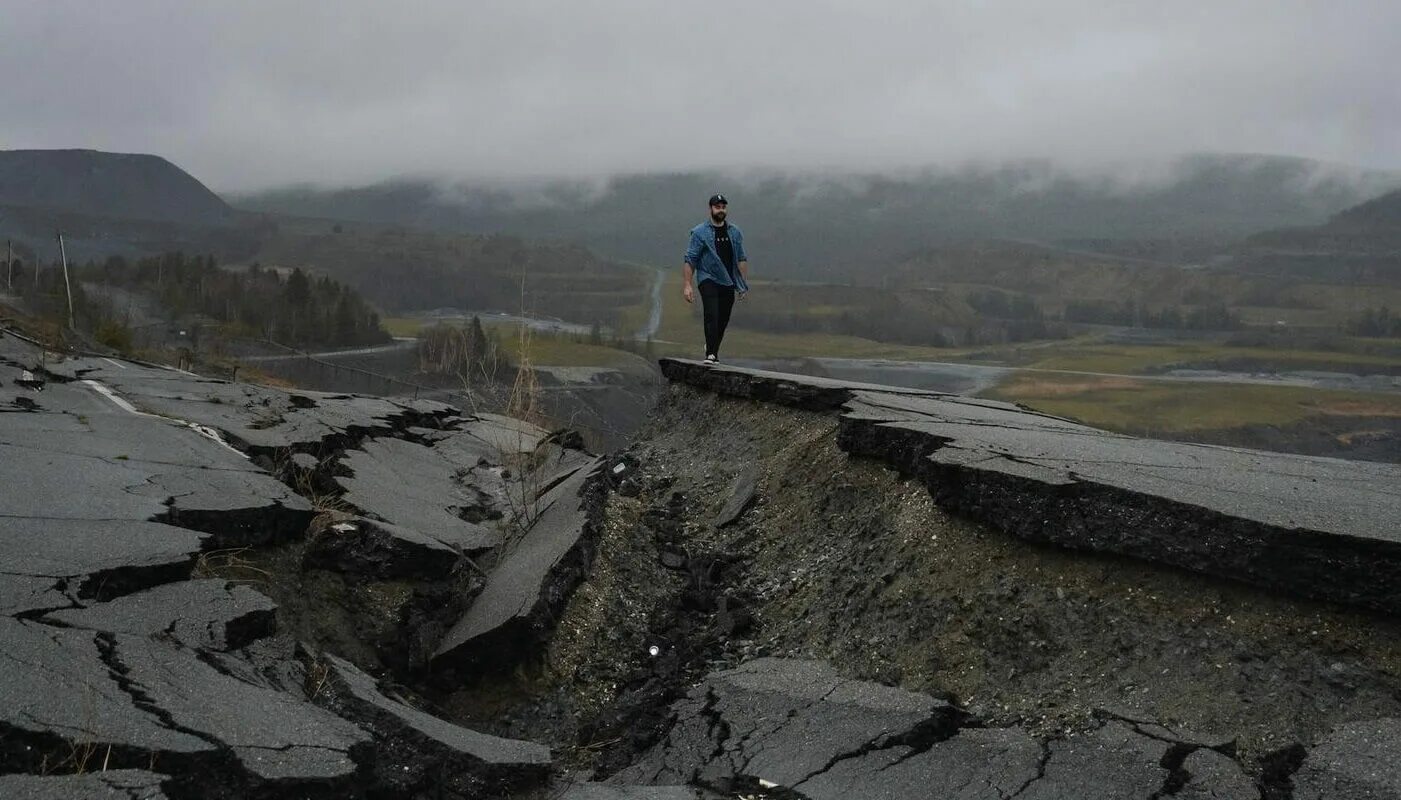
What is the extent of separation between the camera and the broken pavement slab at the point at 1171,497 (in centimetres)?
389

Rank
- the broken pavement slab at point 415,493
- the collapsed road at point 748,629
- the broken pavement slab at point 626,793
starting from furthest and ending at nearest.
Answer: the broken pavement slab at point 415,493 → the broken pavement slab at point 626,793 → the collapsed road at point 748,629

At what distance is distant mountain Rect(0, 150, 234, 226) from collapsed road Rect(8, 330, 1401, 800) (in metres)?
150

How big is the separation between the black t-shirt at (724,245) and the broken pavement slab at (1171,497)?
12.4 feet

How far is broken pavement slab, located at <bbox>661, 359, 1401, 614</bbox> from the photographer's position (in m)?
3.89

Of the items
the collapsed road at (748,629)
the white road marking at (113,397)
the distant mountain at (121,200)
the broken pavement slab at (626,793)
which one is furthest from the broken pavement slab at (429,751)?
the distant mountain at (121,200)

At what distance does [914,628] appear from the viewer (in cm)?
498

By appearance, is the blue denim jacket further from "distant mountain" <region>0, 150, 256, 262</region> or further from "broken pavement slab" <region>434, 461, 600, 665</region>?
"distant mountain" <region>0, 150, 256, 262</region>

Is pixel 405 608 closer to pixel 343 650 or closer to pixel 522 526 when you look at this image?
pixel 343 650

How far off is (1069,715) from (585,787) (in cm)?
205

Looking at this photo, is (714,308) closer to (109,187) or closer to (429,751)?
(429,751)

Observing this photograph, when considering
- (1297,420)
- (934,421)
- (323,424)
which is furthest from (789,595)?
(1297,420)

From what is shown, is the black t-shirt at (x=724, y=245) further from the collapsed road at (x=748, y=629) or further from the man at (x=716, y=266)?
the collapsed road at (x=748, y=629)

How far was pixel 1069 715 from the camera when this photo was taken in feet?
13.1

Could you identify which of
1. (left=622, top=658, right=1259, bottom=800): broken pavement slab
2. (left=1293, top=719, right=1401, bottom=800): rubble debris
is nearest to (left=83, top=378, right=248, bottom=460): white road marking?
(left=622, top=658, right=1259, bottom=800): broken pavement slab
